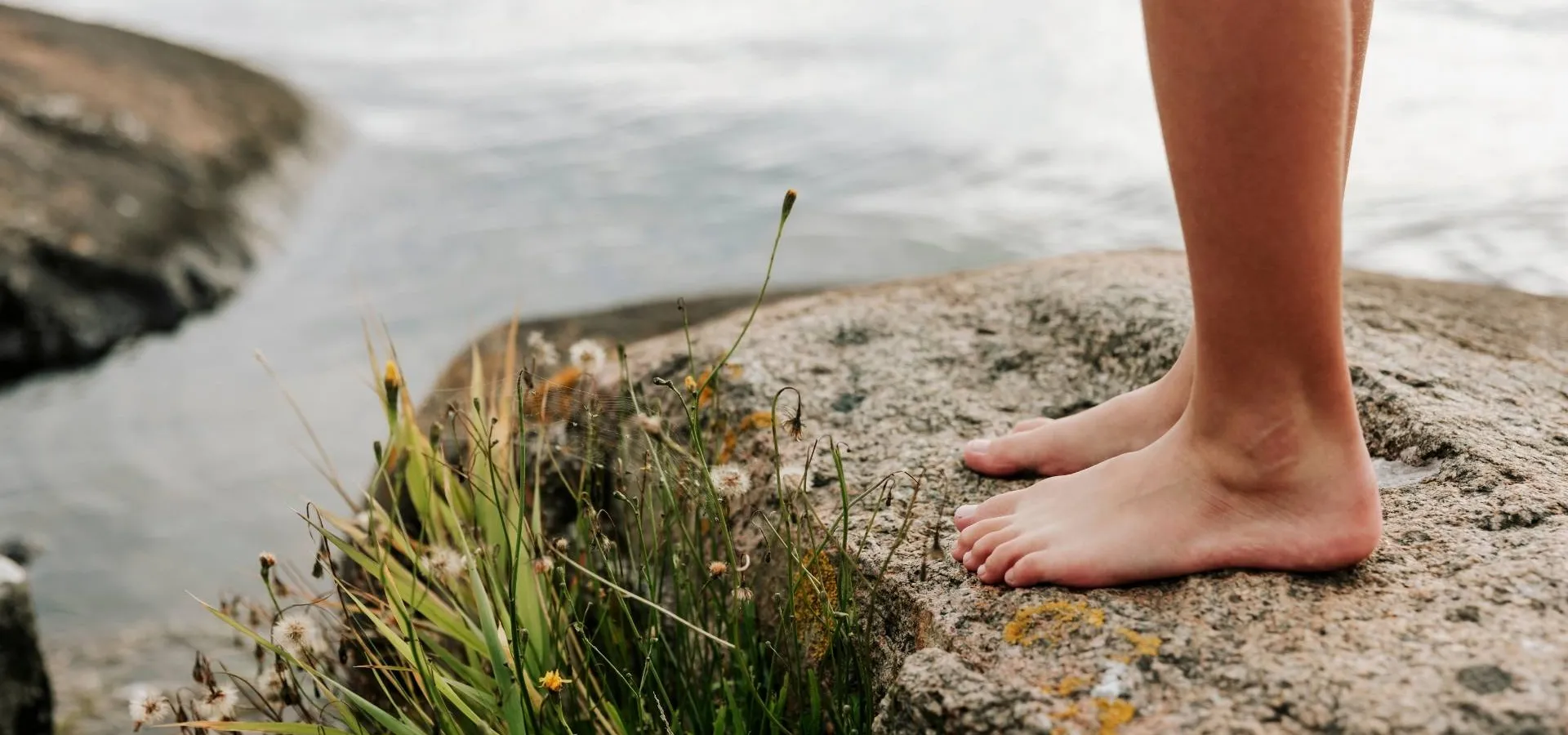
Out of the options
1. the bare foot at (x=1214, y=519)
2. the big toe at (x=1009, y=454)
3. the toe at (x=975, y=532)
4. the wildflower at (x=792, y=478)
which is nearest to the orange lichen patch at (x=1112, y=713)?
the bare foot at (x=1214, y=519)

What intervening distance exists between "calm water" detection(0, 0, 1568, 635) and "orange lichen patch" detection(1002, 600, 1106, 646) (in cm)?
252

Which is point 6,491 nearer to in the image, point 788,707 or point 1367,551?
point 788,707

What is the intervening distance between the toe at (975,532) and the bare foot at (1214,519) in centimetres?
3

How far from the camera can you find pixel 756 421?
2.15 m

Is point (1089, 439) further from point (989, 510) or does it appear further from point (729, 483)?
point (729, 483)

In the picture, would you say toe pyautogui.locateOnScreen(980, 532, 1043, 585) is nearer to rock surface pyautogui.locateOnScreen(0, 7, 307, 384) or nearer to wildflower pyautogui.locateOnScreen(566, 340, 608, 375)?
wildflower pyautogui.locateOnScreen(566, 340, 608, 375)

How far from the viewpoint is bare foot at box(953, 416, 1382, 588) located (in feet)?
4.70

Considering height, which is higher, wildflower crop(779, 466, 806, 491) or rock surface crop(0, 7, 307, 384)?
rock surface crop(0, 7, 307, 384)

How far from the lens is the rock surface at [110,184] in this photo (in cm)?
543

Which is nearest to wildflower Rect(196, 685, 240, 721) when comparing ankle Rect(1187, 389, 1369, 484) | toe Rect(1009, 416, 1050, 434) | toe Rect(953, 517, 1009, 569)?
toe Rect(953, 517, 1009, 569)

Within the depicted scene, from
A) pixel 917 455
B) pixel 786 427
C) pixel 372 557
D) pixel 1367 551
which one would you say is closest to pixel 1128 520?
pixel 1367 551

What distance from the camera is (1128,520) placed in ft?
5.03

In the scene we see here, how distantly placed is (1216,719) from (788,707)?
0.91m

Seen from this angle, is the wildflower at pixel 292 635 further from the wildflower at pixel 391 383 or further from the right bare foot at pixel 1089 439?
the right bare foot at pixel 1089 439
